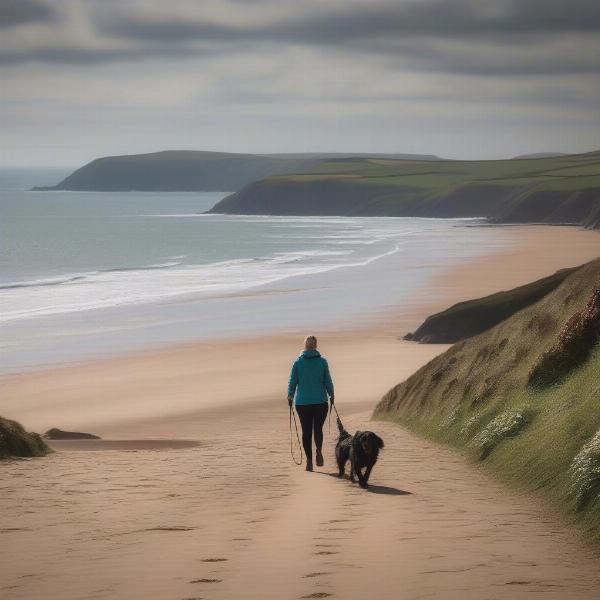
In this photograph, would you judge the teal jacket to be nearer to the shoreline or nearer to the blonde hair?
the blonde hair

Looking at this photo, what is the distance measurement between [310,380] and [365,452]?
1658mm

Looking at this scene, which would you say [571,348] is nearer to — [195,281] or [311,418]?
[311,418]

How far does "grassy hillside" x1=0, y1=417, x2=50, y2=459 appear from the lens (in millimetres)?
16234

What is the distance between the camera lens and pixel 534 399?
603 inches

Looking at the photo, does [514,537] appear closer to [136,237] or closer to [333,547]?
[333,547]

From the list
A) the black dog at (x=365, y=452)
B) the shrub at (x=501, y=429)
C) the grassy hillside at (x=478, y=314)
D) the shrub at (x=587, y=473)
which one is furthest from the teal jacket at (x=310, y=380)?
the grassy hillside at (x=478, y=314)

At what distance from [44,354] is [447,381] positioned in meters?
19.9

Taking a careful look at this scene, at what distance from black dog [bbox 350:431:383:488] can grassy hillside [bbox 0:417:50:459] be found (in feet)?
18.1

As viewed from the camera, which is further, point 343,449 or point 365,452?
point 343,449

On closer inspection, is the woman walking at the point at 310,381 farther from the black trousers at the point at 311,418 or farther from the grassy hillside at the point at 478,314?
the grassy hillside at the point at 478,314

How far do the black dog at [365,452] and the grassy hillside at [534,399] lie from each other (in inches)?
64.1

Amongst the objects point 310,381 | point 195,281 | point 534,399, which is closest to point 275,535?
point 310,381

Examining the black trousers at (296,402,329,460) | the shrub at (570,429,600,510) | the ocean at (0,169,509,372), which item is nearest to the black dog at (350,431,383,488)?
the black trousers at (296,402,329,460)

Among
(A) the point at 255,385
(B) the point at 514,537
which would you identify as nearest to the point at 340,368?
(A) the point at 255,385
